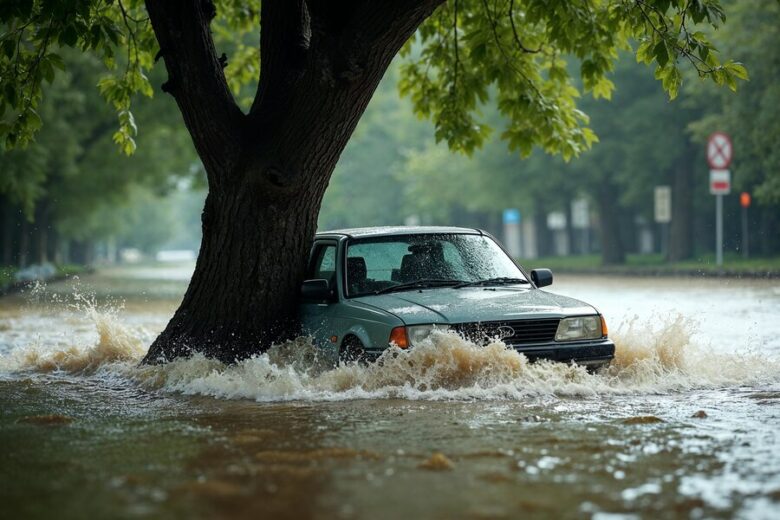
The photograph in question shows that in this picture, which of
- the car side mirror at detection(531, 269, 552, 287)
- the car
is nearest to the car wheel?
the car

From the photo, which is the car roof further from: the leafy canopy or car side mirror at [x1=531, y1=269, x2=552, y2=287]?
the leafy canopy

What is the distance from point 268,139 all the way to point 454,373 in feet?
11.3

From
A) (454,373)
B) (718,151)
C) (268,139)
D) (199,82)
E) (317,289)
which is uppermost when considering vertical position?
(718,151)

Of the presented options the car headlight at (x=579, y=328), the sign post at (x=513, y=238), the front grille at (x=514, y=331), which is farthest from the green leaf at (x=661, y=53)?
the sign post at (x=513, y=238)

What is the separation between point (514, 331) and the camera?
9938 millimetres

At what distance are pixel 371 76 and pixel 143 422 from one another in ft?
15.0

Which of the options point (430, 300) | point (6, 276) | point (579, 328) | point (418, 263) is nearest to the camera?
point (579, 328)

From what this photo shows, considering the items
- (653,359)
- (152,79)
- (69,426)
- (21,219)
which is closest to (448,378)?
(653,359)

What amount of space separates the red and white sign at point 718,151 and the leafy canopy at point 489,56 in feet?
68.8

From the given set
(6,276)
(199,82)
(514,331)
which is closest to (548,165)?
(6,276)

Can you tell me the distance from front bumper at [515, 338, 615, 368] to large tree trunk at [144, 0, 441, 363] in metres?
3.02

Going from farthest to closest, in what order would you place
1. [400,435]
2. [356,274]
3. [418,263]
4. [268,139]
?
[268,139] → [418,263] → [356,274] → [400,435]

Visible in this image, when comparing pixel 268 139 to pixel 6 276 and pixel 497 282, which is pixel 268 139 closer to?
pixel 497 282

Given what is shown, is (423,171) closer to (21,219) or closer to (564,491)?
(21,219)
